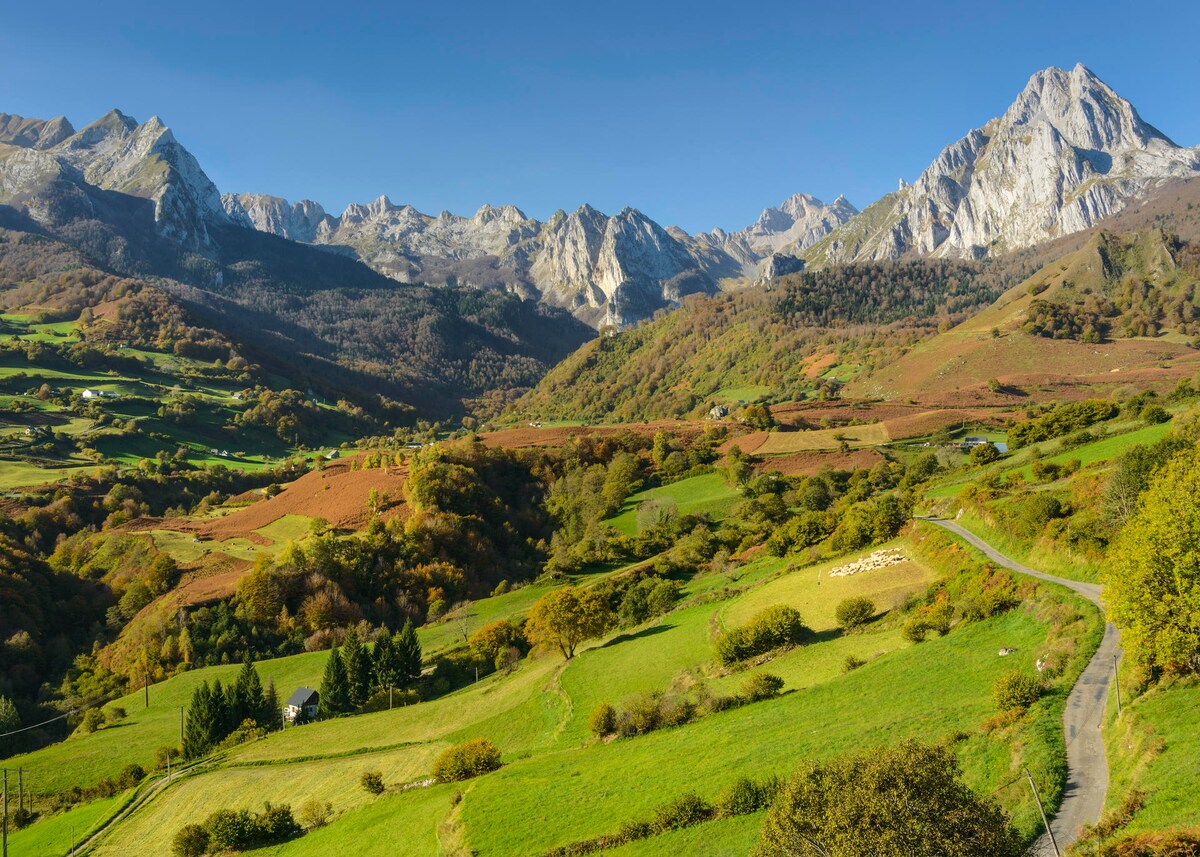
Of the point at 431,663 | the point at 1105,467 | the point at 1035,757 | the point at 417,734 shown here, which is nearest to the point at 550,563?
the point at 431,663

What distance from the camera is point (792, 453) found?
328 feet

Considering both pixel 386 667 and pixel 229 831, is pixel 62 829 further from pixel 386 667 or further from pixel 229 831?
pixel 386 667

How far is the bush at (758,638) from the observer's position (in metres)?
37.9

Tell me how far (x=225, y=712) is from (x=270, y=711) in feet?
10.4

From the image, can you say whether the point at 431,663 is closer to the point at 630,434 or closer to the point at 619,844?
the point at 619,844

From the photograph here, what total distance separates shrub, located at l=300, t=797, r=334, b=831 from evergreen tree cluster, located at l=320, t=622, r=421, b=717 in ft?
63.0

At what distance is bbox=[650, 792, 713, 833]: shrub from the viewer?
21578mm

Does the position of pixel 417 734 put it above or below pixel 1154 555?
below

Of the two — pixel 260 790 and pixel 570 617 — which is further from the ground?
pixel 570 617

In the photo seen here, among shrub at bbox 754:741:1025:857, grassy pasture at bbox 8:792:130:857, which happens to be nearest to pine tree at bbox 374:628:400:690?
grassy pasture at bbox 8:792:130:857

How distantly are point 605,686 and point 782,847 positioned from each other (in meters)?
30.6

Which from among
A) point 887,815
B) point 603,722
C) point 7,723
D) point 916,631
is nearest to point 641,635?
point 603,722

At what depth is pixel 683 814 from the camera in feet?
71.1

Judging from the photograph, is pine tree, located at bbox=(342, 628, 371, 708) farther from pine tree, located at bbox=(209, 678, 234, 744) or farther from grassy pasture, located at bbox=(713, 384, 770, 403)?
grassy pasture, located at bbox=(713, 384, 770, 403)
